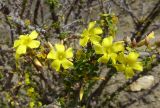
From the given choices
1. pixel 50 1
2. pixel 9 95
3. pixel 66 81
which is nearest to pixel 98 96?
pixel 9 95

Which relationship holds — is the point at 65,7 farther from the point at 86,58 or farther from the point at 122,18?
the point at 122,18

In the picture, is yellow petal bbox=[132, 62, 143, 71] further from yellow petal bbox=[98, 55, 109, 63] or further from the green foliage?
yellow petal bbox=[98, 55, 109, 63]

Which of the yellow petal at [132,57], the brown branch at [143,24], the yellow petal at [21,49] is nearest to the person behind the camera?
the yellow petal at [132,57]

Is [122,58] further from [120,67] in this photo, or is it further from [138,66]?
[138,66]

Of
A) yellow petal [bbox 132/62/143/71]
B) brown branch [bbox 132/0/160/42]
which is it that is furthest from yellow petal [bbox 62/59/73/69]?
brown branch [bbox 132/0/160/42]

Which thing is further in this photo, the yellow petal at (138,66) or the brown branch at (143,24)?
the brown branch at (143,24)

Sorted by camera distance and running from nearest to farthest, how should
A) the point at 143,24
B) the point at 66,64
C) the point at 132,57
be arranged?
the point at 132,57, the point at 66,64, the point at 143,24

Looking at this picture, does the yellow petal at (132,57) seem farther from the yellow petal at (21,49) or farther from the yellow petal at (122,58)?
the yellow petal at (21,49)

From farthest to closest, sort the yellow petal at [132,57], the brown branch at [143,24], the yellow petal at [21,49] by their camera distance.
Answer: the brown branch at [143,24] < the yellow petal at [21,49] < the yellow petal at [132,57]

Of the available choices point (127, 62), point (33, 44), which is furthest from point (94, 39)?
point (33, 44)

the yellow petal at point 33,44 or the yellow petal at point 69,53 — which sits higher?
the yellow petal at point 33,44

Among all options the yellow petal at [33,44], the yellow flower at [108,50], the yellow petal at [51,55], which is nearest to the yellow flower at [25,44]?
the yellow petal at [33,44]
